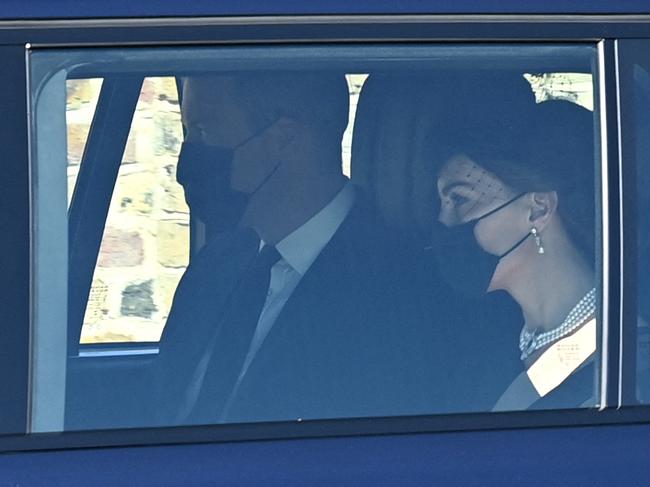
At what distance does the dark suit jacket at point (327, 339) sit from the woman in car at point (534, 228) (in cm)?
10

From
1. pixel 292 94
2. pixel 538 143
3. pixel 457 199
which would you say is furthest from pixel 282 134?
pixel 538 143

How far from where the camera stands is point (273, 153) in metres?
2.24

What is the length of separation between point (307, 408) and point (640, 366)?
514mm

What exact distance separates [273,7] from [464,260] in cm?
48

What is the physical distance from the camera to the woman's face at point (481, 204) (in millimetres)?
→ 2260

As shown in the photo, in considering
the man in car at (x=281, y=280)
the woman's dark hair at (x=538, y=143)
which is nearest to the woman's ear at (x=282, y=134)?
the man in car at (x=281, y=280)

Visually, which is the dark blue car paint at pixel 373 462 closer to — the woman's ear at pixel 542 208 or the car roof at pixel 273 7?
the woman's ear at pixel 542 208

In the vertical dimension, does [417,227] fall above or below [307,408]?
above

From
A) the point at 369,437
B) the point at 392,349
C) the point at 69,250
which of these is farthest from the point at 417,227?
the point at 69,250

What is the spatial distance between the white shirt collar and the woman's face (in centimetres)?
15

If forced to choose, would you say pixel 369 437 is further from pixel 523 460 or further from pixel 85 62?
pixel 85 62

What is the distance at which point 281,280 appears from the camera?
2.25 m

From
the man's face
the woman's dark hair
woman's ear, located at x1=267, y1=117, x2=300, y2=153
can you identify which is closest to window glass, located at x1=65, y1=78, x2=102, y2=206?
the man's face

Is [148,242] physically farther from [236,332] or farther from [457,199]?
[457,199]
